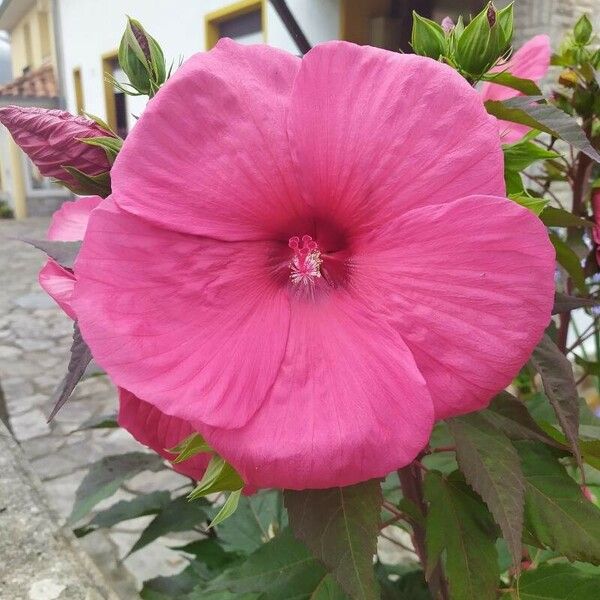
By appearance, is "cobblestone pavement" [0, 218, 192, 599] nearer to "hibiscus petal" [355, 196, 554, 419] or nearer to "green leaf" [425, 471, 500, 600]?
"green leaf" [425, 471, 500, 600]

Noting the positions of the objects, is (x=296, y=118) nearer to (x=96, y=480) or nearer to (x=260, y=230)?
(x=260, y=230)

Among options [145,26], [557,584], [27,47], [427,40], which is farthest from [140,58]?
[27,47]

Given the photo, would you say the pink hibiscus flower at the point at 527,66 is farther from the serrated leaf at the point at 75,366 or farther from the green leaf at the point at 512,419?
the serrated leaf at the point at 75,366

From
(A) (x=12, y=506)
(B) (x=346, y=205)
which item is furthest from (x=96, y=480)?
(B) (x=346, y=205)

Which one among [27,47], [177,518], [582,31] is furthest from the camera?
[27,47]

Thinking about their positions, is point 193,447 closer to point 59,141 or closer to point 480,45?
point 59,141

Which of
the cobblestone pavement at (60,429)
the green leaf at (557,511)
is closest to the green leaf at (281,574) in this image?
the green leaf at (557,511)
